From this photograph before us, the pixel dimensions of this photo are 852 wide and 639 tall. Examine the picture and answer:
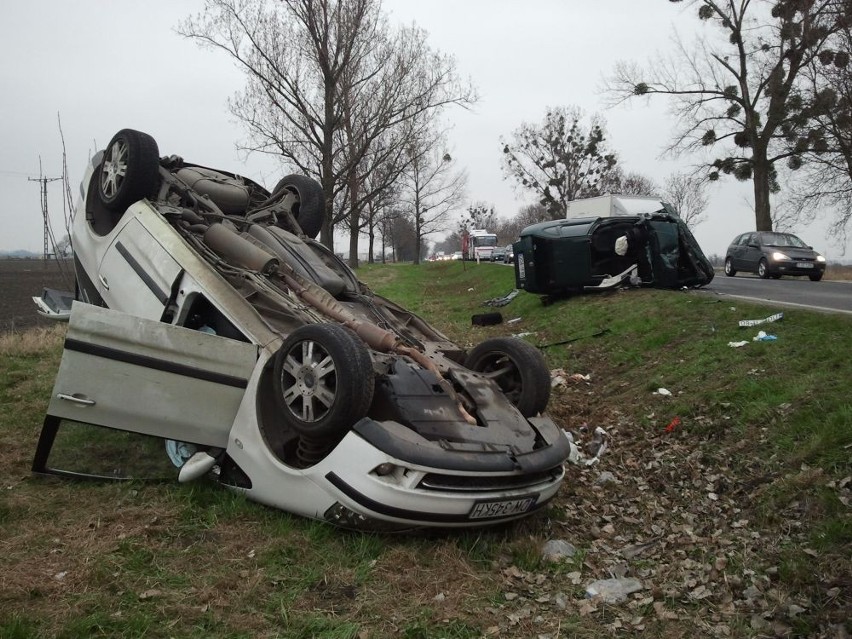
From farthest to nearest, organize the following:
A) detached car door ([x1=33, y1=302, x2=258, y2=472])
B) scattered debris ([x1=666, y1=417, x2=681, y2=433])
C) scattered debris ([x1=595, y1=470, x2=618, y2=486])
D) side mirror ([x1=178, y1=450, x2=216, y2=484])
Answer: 1. scattered debris ([x1=666, y1=417, x2=681, y2=433])
2. scattered debris ([x1=595, y1=470, x2=618, y2=486])
3. side mirror ([x1=178, y1=450, x2=216, y2=484])
4. detached car door ([x1=33, y1=302, x2=258, y2=472])

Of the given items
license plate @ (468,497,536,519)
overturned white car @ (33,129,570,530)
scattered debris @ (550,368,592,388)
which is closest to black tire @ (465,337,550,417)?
overturned white car @ (33,129,570,530)

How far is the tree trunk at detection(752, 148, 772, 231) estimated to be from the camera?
995 inches

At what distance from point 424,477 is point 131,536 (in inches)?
64.5

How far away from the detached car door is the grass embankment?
51 centimetres

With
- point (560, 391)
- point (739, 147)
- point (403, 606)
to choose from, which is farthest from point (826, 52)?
point (403, 606)

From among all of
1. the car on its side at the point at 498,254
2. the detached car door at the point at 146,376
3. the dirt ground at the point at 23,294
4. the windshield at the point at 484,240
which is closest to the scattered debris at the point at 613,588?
the detached car door at the point at 146,376

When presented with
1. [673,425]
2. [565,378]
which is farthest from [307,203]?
[673,425]

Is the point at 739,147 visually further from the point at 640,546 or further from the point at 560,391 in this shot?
the point at 640,546

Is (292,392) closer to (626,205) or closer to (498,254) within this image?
(626,205)

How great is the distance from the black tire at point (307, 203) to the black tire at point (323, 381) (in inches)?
115

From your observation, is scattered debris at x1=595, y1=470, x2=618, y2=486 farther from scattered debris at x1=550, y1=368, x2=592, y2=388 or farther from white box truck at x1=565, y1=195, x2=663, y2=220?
white box truck at x1=565, y1=195, x2=663, y2=220

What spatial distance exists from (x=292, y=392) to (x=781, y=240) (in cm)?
1873

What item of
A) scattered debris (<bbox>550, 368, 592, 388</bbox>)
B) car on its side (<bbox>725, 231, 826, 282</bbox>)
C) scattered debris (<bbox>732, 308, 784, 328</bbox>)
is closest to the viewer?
scattered debris (<bbox>732, 308, 784, 328</bbox>)

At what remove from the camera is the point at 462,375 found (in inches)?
175
